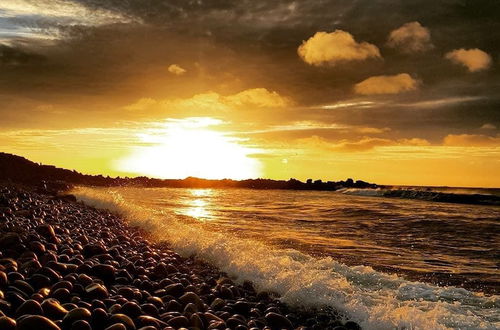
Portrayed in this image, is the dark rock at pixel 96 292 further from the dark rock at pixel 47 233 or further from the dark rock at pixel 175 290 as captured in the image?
the dark rock at pixel 47 233

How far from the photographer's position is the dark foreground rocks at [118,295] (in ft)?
15.3

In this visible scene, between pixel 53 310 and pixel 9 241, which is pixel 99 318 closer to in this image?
pixel 53 310

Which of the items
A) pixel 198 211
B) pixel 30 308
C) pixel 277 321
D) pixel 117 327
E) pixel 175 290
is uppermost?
pixel 30 308

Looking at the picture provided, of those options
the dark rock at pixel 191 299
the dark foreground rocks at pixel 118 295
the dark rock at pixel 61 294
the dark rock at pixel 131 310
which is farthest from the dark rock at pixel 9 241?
the dark rock at pixel 131 310

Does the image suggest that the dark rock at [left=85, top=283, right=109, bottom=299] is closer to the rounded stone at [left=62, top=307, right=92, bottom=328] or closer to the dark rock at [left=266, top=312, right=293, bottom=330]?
the rounded stone at [left=62, top=307, right=92, bottom=328]

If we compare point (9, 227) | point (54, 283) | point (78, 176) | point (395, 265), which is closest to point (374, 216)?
point (395, 265)

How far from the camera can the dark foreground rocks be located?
4.65 meters

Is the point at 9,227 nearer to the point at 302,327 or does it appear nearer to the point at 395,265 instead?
the point at 302,327

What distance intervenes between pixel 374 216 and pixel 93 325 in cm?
2133

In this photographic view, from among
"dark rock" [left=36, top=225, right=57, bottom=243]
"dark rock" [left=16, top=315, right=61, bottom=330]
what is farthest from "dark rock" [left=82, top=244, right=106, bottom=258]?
"dark rock" [left=16, top=315, right=61, bottom=330]

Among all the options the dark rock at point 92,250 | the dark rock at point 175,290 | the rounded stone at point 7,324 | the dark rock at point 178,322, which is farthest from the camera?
the dark rock at point 92,250

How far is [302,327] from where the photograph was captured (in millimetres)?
5875

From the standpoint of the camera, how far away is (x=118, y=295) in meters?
5.94

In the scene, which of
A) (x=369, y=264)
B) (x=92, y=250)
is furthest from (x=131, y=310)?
(x=369, y=264)
